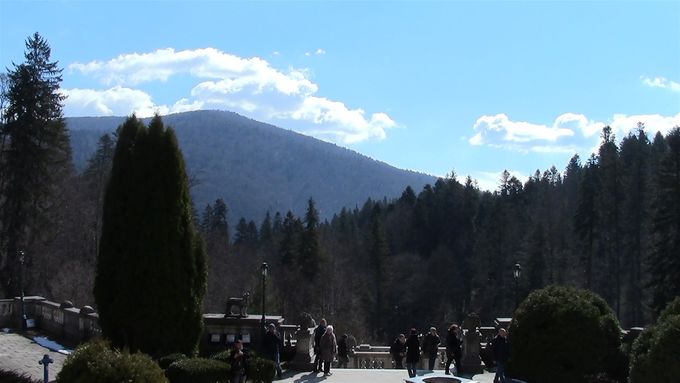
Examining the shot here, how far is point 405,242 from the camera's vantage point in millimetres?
99000

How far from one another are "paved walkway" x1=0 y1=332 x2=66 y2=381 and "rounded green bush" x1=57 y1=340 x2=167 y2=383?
254 inches

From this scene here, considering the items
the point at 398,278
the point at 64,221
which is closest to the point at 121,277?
the point at 64,221

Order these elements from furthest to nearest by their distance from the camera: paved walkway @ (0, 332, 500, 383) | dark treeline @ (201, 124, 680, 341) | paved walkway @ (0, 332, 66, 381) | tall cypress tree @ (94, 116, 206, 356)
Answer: dark treeline @ (201, 124, 680, 341), paved walkway @ (0, 332, 500, 383), paved walkway @ (0, 332, 66, 381), tall cypress tree @ (94, 116, 206, 356)

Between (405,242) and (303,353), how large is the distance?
76906 mm

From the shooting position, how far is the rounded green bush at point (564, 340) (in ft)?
58.2

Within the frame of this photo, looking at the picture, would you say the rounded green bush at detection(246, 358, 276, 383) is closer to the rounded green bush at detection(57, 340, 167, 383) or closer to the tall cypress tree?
the tall cypress tree

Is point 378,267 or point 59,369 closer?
point 59,369

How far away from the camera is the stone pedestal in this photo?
890 inches

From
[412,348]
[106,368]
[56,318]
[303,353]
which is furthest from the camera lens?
[56,318]

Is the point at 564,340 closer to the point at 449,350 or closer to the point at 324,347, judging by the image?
the point at 449,350

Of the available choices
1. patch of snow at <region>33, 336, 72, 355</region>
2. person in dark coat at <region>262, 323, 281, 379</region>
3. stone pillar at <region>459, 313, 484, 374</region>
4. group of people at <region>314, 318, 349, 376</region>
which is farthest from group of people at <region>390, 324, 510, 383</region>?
patch of snow at <region>33, 336, 72, 355</region>

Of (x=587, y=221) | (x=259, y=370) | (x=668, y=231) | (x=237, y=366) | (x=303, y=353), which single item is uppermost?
(x=587, y=221)

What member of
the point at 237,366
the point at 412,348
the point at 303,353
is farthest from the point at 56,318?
the point at 237,366

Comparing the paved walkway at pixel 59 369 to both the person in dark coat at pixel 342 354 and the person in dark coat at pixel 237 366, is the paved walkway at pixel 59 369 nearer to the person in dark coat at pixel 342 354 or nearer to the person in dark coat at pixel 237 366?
the person in dark coat at pixel 342 354
